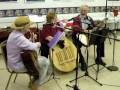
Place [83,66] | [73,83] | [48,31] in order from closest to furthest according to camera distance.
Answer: [73,83], [48,31], [83,66]

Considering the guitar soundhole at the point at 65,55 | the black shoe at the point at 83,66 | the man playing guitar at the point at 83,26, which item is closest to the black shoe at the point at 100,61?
the man playing guitar at the point at 83,26

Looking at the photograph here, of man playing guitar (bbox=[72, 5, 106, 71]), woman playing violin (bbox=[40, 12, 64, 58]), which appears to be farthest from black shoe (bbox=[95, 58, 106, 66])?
woman playing violin (bbox=[40, 12, 64, 58])

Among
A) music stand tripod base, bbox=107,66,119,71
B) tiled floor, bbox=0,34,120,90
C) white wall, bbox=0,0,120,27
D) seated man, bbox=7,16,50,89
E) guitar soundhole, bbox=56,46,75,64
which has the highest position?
white wall, bbox=0,0,120,27

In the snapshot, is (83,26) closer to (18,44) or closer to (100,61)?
(100,61)

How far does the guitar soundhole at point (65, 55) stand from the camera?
3631 mm

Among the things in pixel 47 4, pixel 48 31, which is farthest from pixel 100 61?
pixel 47 4

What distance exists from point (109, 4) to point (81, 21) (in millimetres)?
2151

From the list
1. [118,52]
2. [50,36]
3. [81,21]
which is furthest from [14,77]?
[118,52]

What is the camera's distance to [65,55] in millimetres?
3691

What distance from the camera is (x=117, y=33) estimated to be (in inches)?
237

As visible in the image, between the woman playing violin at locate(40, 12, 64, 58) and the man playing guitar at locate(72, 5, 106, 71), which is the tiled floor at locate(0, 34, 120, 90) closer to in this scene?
the man playing guitar at locate(72, 5, 106, 71)

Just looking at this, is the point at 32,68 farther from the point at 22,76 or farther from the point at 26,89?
the point at 22,76

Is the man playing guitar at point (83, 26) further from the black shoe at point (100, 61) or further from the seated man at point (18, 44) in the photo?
the seated man at point (18, 44)

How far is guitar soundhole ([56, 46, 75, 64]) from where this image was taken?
11.9 feet
